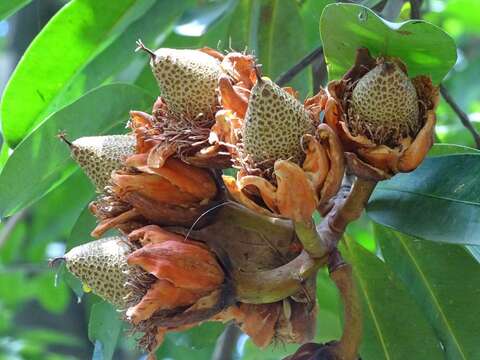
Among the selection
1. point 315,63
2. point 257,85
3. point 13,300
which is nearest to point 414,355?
point 257,85

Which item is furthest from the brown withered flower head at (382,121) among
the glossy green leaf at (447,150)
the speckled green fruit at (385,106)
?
the glossy green leaf at (447,150)

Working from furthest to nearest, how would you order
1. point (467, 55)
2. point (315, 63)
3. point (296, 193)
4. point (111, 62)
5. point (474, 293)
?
point (467, 55) → point (315, 63) → point (111, 62) → point (474, 293) → point (296, 193)

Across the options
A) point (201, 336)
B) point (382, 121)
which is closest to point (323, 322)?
point (201, 336)

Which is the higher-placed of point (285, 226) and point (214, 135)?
point (214, 135)

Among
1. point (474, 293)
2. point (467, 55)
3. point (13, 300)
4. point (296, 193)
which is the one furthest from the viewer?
point (467, 55)

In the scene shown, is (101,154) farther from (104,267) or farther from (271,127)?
(271,127)

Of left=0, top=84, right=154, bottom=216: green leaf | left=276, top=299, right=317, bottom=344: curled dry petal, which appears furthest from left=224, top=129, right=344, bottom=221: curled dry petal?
left=0, top=84, right=154, bottom=216: green leaf

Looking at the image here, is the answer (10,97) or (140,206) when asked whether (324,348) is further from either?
(10,97)

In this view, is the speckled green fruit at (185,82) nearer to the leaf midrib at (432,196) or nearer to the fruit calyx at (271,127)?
the fruit calyx at (271,127)
